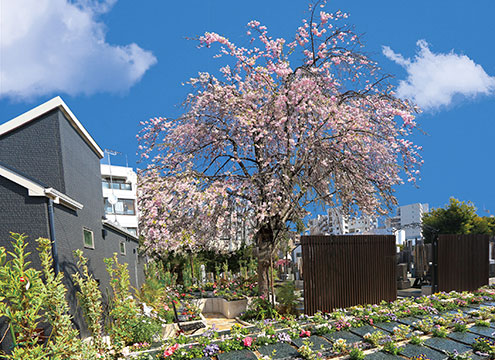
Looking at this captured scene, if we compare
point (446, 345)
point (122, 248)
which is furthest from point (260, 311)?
point (122, 248)

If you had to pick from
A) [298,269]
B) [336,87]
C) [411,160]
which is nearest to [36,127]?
[336,87]

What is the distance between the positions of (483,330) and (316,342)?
9.96 ft

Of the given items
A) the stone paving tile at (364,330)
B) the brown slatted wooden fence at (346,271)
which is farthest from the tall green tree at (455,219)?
the stone paving tile at (364,330)

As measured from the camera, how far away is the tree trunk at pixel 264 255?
827 centimetres

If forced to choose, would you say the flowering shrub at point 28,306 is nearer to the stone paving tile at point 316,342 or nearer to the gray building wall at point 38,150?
the gray building wall at point 38,150

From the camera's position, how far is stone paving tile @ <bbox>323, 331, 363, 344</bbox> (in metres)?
5.36

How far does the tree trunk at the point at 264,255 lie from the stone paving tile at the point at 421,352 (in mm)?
3684

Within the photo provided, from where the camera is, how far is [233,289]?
31.9 ft

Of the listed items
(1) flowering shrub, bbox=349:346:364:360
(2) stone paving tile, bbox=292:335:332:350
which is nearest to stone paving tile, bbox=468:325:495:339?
(1) flowering shrub, bbox=349:346:364:360

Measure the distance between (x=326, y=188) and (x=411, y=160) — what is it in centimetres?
234

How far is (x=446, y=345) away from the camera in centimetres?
518

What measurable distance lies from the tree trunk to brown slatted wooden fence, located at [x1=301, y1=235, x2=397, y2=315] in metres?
1.36

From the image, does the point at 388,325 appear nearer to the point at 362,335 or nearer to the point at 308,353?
the point at 362,335

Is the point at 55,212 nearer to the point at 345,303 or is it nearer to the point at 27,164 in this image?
the point at 27,164
